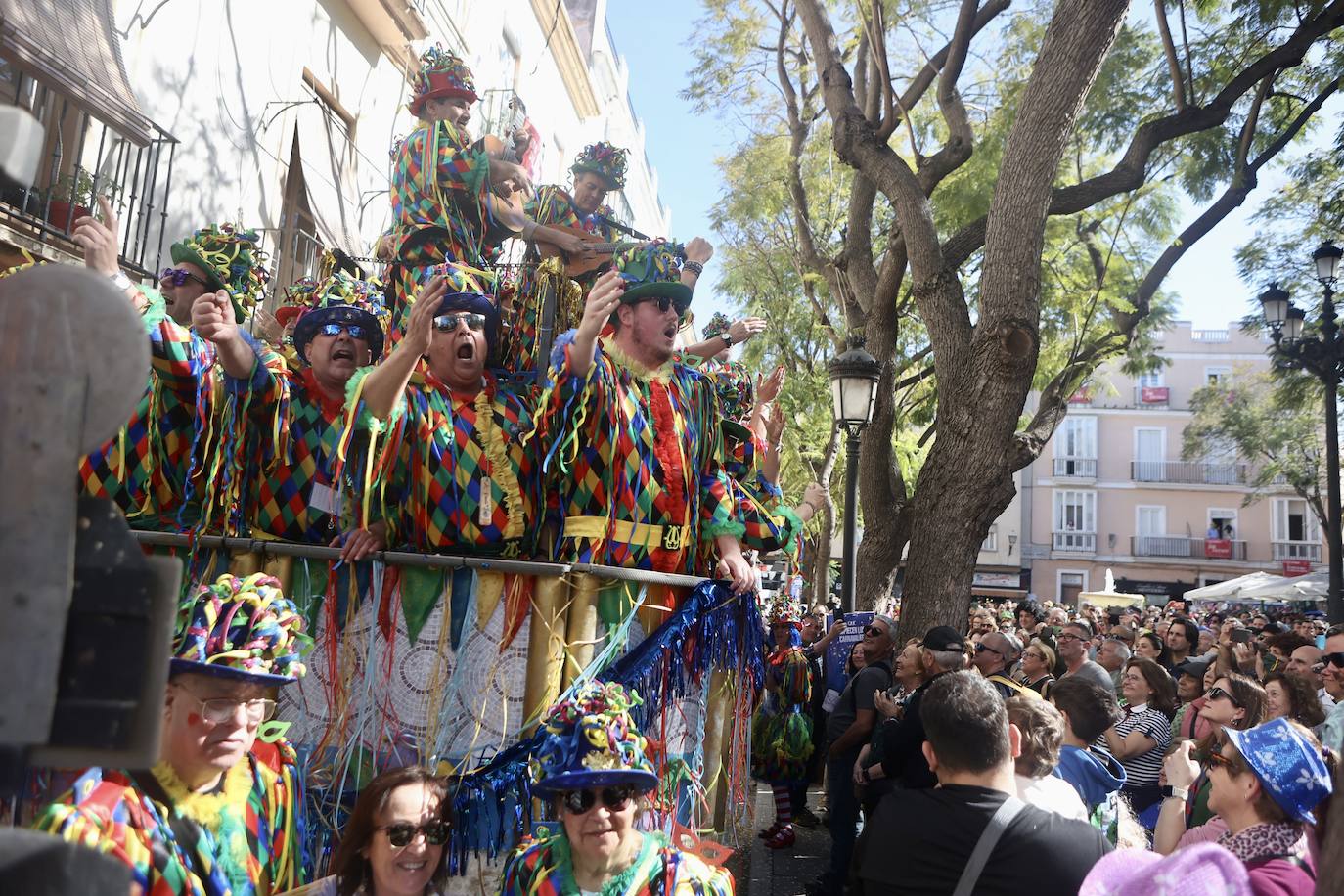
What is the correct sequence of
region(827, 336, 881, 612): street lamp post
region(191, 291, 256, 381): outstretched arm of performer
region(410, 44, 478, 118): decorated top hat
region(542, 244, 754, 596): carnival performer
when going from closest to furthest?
region(191, 291, 256, 381): outstretched arm of performer, region(542, 244, 754, 596): carnival performer, region(410, 44, 478, 118): decorated top hat, region(827, 336, 881, 612): street lamp post

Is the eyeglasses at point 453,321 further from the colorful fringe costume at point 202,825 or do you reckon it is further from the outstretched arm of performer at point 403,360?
the colorful fringe costume at point 202,825

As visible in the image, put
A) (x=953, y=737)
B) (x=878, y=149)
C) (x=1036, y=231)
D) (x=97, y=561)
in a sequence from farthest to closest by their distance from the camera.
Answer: (x=878, y=149) < (x=1036, y=231) < (x=953, y=737) < (x=97, y=561)

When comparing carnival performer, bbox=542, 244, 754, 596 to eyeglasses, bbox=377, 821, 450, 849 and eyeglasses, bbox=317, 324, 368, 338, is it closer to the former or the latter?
eyeglasses, bbox=317, 324, 368, 338

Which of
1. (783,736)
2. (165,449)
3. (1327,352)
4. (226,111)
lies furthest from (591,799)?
(1327,352)

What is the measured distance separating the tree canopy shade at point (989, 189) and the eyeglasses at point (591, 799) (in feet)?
15.2

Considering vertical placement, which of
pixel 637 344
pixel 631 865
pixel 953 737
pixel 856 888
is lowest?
pixel 856 888

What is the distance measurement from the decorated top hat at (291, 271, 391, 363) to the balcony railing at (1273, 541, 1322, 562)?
47.9m

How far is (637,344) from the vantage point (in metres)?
4.44

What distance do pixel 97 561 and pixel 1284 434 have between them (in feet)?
112

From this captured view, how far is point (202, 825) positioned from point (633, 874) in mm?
1043

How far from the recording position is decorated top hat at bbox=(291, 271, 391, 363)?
15.0 feet

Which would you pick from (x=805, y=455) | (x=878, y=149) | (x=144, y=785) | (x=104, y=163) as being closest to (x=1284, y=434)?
(x=805, y=455)

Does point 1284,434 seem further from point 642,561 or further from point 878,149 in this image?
point 642,561

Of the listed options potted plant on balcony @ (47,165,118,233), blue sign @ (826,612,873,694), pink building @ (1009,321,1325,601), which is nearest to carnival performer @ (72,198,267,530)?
potted plant on balcony @ (47,165,118,233)
